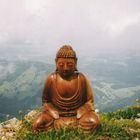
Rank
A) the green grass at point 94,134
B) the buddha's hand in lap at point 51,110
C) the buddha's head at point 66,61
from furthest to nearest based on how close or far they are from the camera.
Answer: the buddha's hand in lap at point 51,110
the buddha's head at point 66,61
the green grass at point 94,134

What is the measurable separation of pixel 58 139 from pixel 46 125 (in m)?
1.10

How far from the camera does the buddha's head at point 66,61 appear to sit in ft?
47.3

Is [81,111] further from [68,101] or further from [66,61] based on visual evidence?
[66,61]

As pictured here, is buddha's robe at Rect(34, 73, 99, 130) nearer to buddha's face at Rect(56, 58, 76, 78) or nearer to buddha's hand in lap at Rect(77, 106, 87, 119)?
buddha's hand in lap at Rect(77, 106, 87, 119)

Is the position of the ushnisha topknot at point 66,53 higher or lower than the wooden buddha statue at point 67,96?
higher

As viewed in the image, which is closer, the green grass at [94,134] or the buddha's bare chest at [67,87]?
the green grass at [94,134]

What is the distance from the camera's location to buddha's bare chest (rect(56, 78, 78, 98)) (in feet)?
47.3

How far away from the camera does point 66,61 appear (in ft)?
47.3

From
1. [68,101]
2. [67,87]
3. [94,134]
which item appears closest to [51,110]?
[68,101]

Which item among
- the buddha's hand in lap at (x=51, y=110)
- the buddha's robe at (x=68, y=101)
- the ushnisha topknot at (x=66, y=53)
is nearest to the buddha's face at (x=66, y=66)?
the ushnisha topknot at (x=66, y=53)

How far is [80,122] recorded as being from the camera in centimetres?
1431

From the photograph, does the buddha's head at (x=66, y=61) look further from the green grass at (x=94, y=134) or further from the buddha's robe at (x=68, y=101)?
the green grass at (x=94, y=134)

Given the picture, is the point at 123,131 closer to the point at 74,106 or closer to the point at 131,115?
the point at 74,106

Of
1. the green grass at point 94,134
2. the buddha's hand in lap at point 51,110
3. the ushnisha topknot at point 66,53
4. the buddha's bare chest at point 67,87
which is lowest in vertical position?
the green grass at point 94,134
